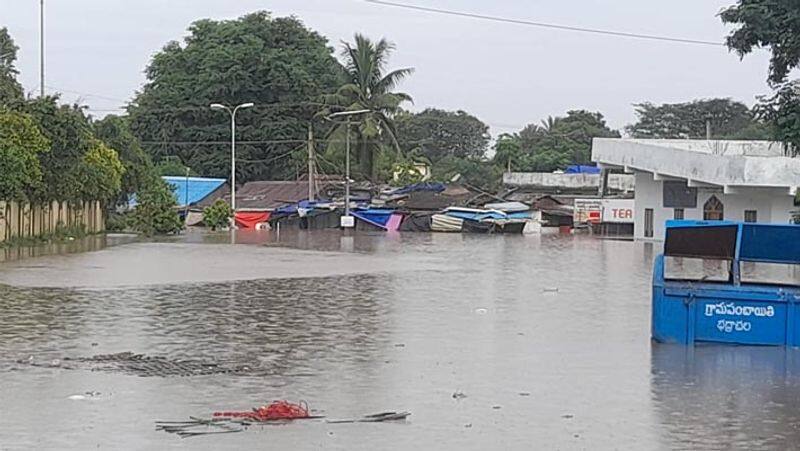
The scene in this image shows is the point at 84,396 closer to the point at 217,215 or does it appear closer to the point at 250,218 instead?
the point at 217,215

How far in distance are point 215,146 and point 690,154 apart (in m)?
42.7

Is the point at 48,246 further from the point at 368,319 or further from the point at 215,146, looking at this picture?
the point at 215,146

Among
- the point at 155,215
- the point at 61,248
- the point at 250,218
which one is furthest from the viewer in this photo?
the point at 250,218

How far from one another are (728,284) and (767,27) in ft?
12.6

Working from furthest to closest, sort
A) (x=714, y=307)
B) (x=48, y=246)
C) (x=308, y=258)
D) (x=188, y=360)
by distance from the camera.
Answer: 1. (x=48, y=246)
2. (x=308, y=258)
3. (x=714, y=307)
4. (x=188, y=360)

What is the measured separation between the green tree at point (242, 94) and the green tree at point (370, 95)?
307 inches

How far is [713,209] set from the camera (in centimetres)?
5609

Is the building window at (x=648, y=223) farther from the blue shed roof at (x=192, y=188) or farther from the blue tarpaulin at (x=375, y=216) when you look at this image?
the blue shed roof at (x=192, y=188)

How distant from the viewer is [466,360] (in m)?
13.5

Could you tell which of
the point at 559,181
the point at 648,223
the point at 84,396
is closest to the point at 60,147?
the point at 648,223

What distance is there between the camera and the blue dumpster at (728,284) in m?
14.2

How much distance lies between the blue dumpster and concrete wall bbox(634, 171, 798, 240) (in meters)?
36.1

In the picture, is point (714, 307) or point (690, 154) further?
point (690, 154)

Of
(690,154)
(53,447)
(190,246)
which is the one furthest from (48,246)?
(53,447)
